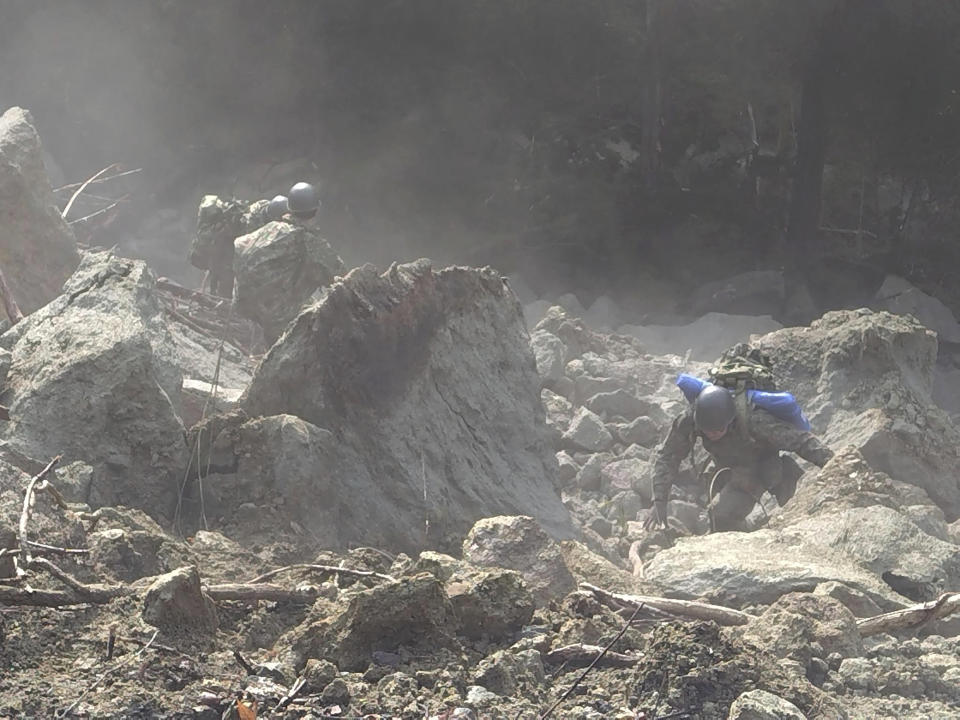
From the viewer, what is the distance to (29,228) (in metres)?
9.31

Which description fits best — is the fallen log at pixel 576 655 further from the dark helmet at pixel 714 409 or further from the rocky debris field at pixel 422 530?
the dark helmet at pixel 714 409

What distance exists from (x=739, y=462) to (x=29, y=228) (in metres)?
5.07

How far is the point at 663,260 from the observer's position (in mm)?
15930

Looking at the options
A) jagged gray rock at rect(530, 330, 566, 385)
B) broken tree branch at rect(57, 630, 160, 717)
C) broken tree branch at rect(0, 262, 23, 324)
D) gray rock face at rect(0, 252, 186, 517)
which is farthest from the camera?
jagged gray rock at rect(530, 330, 566, 385)

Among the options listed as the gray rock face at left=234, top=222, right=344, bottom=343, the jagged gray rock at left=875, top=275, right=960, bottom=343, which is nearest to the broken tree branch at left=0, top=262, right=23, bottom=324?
the gray rock face at left=234, top=222, right=344, bottom=343

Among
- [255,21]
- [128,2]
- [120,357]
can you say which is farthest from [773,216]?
[120,357]

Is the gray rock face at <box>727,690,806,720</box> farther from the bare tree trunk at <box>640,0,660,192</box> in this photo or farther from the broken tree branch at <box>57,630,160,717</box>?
the bare tree trunk at <box>640,0,660,192</box>

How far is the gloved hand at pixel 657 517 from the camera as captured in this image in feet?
23.6

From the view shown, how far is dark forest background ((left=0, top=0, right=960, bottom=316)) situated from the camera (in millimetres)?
14984

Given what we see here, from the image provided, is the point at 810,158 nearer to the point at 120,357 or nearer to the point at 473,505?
the point at 473,505

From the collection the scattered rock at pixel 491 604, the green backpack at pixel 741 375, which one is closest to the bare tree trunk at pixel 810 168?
the green backpack at pixel 741 375

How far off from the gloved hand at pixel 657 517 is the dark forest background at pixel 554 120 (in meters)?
7.88

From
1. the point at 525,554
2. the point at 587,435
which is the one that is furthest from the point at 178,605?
the point at 587,435

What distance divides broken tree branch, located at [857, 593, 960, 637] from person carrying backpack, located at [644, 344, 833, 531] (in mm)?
2707
